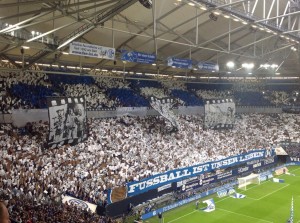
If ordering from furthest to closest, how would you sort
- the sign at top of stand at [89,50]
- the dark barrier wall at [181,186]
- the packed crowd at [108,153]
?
1. the dark barrier wall at [181,186]
2. the sign at top of stand at [89,50]
3. the packed crowd at [108,153]

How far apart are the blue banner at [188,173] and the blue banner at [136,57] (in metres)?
8.15


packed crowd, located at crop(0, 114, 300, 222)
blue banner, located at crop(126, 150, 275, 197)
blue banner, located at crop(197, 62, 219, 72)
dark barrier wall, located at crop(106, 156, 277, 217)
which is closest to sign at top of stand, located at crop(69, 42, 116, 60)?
packed crowd, located at crop(0, 114, 300, 222)

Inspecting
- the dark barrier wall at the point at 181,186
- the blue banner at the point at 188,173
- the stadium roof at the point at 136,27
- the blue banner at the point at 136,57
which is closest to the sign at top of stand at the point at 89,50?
the stadium roof at the point at 136,27

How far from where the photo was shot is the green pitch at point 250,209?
23.1 metres

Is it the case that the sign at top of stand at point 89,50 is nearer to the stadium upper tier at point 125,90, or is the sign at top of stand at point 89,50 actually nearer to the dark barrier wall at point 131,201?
the stadium upper tier at point 125,90

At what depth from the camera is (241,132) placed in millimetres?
41531

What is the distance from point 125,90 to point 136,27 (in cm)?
1002

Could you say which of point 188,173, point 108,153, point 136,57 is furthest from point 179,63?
point 108,153

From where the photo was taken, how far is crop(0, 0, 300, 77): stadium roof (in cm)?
1939

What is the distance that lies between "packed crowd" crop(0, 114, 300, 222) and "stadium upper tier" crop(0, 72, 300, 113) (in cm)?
232

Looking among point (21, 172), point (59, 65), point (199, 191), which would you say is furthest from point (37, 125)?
point (199, 191)

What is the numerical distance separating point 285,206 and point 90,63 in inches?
825

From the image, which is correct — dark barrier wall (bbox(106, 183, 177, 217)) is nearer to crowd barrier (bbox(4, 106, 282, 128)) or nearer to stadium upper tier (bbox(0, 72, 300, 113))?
crowd barrier (bbox(4, 106, 282, 128))

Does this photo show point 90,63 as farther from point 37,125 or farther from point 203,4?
point 203,4
